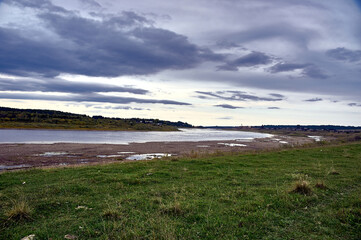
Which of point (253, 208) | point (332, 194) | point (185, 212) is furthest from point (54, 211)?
point (332, 194)

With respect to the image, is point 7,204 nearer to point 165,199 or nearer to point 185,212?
point 165,199

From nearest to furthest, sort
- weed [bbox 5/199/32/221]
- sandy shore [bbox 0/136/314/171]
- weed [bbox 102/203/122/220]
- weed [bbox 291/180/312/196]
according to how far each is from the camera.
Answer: weed [bbox 5/199/32/221] → weed [bbox 102/203/122/220] → weed [bbox 291/180/312/196] → sandy shore [bbox 0/136/314/171]

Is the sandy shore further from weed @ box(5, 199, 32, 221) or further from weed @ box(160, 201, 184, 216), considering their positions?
weed @ box(160, 201, 184, 216)

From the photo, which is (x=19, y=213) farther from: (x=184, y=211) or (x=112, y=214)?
(x=184, y=211)

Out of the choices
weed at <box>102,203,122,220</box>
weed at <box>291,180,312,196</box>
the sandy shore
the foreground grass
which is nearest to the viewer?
the foreground grass

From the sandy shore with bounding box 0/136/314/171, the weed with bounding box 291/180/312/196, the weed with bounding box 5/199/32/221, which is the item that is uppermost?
the weed with bounding box 291/180/312/196

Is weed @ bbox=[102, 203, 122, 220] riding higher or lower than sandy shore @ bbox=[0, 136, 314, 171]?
higher

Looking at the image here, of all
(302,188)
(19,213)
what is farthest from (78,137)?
A: (302,188)

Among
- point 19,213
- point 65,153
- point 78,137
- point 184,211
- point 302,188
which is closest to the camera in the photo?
point 19,213

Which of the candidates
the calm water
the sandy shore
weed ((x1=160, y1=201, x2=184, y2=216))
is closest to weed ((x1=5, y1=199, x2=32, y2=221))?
weed ((x1=160, y1=201, x2=184, y2=216))

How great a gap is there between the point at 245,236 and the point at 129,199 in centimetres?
486

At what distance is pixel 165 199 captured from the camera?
908cm

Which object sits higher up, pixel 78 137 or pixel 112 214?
pixel 112 214

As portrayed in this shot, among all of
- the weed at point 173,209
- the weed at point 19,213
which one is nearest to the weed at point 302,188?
the weed at point 173,209
